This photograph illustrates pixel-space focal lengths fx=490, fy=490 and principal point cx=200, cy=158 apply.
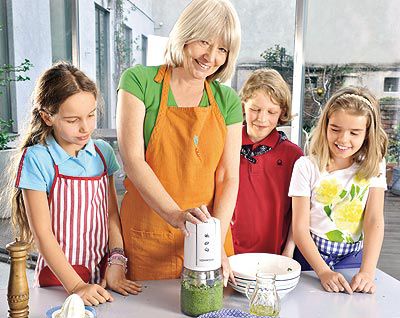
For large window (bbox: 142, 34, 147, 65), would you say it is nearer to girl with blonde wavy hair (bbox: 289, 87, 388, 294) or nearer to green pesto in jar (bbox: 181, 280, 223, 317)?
girl with blonde wavy hair (bbox: 289, 87, 388, 294)

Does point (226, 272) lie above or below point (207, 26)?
below

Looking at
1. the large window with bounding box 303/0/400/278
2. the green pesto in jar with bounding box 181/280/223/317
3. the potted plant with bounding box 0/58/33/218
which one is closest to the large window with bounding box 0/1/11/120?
the potted plant with bounding box 0/58/33/218

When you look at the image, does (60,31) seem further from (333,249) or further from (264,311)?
(264,311)

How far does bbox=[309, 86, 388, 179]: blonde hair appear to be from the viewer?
1.50m

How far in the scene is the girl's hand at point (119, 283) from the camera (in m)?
1.20

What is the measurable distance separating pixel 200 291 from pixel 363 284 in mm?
466

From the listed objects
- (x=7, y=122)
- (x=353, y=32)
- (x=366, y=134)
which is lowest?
(x=7, y=122)

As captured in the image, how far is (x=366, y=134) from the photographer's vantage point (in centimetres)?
152

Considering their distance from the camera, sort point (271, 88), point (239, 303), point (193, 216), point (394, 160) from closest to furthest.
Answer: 1. point (193, 216)
2. point (239, 303)
3. point (271, 88)
4. point (394, 160)

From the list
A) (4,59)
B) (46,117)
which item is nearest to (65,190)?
(46,117)

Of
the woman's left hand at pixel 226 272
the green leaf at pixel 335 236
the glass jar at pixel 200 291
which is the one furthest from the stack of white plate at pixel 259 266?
the green leaf at pixel 335 236

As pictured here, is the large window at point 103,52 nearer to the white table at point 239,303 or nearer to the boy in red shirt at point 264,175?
the boy in red shirt at point 264,175

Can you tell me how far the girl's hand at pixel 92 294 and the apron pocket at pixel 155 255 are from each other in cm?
22

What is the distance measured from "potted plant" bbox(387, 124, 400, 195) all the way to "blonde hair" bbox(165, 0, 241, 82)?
2.47 meters
